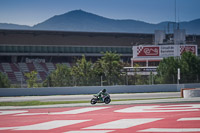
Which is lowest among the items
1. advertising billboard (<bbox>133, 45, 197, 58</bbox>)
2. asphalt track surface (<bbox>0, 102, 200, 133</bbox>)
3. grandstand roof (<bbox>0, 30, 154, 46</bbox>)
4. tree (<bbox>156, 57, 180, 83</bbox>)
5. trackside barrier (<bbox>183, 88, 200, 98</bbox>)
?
asphalt track surface (<bbox>0, 102, 200, 133</bbox>)

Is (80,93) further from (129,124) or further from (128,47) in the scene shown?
(128,47)

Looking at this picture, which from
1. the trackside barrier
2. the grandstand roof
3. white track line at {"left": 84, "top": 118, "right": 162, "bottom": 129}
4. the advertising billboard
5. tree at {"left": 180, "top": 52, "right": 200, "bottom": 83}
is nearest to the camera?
white track line at {"left": 84, "top": 118, "right": 162, "bottom": 129}

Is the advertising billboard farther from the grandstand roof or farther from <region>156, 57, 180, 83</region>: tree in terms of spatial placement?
<region>156, 57, 180, 83</region>: tree

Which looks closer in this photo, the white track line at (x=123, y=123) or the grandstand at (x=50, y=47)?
the white track line at (x=123, y=123)

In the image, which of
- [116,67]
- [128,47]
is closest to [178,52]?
[128,47]

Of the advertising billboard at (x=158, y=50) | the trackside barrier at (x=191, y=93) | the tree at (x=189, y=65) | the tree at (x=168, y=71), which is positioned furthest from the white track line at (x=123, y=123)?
the advertising billboard at (x=158, y=50)

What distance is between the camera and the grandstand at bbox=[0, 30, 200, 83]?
81.4 meters

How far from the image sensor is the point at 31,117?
22.0 m

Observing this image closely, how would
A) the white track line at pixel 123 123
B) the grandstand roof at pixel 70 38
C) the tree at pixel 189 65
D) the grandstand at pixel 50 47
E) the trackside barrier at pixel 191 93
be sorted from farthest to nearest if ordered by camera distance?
the grandstand roof at pixel 70 38, the grandstand at pixel 50 47, the tree at pixel 189 65, the trackside barrier at pixel 191 93, the white track line at pixel 123 123

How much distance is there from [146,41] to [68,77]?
50.7m

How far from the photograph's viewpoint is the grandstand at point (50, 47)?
3204 inches

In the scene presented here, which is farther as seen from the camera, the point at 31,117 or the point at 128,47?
the point at 128,47

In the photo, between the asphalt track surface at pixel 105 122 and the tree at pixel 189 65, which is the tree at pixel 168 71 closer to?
the tree at pixel 189 65

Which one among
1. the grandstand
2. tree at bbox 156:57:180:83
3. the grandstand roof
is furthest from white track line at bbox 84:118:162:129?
the grandstand roof
